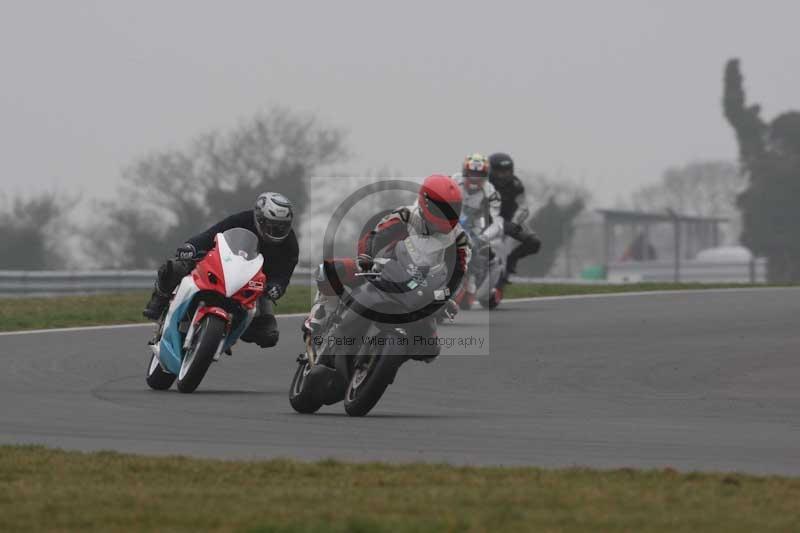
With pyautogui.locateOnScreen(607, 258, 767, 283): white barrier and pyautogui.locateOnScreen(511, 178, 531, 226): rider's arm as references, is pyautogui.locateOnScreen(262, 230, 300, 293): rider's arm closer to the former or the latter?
pyautogui.locateOnScreen(511, 178, 531, 226): rider's arm

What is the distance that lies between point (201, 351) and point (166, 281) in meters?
1.08

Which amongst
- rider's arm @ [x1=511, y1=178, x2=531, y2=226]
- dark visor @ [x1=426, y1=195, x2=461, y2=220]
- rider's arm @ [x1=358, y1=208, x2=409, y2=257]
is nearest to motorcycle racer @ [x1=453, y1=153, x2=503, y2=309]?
rider's arm @ [x1=511, y1=178, x2=531, y2=226]

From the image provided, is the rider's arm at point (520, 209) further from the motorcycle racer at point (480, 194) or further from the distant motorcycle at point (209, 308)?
the distant motorcycle at point (209, 308)

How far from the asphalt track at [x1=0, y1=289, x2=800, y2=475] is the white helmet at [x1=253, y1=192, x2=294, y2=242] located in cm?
136

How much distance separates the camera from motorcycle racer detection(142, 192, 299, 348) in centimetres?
1423

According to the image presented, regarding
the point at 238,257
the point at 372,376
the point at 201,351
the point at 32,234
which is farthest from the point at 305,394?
the point at 32,234

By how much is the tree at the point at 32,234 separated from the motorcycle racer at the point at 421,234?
43.9 metres

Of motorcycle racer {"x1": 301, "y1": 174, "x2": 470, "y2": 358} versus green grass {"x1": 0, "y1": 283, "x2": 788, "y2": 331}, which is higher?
motorcycle racer {"x1": 301, "y1": 174, "x2": 470, "y2": 358}

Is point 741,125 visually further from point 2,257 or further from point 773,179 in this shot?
point 2,257

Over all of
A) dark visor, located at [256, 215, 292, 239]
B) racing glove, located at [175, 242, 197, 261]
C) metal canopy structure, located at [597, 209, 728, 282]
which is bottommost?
metal canopy structure, located at [597, 209, 728, 282]

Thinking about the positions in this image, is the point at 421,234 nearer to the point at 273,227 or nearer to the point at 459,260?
the point at 459,260

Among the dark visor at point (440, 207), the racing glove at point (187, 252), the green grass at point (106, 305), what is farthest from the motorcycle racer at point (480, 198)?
the dark visor at point (440, 207)

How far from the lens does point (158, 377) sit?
14.2 metres

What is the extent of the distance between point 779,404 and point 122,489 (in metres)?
7.38
